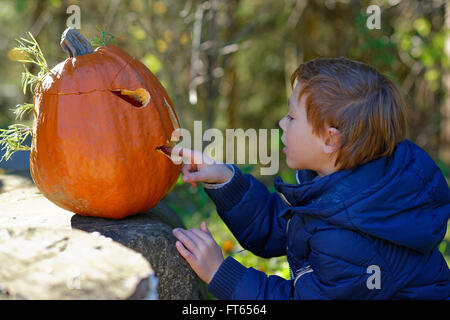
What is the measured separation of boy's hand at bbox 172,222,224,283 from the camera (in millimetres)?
1726

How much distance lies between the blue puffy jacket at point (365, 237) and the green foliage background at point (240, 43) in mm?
1079

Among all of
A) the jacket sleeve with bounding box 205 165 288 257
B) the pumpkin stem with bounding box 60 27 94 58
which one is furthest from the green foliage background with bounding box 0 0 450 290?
the pumpkin stem with bounding box 60 27 94 58

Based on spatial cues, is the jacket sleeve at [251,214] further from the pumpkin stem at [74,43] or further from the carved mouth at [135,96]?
the pumpkin stem at [74,43]

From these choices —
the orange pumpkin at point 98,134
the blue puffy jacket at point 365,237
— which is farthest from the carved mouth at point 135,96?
the blue puffy jacket at point 365,237

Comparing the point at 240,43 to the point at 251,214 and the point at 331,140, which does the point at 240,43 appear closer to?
the point at 251,214

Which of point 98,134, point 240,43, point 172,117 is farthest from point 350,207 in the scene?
point 240,43

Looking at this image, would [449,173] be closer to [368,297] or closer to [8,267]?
[368,297]

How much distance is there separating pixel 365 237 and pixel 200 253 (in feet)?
1.94

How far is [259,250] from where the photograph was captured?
2.14m

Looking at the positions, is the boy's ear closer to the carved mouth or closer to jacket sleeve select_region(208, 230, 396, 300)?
jacket sleeve select_region(208, 230, 396, 300)

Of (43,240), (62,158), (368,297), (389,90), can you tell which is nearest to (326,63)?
(389,90)

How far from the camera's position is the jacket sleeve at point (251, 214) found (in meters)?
2.07

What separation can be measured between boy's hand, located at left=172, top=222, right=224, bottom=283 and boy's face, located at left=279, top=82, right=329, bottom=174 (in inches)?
17.9

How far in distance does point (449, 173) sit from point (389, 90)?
4.05 metres
